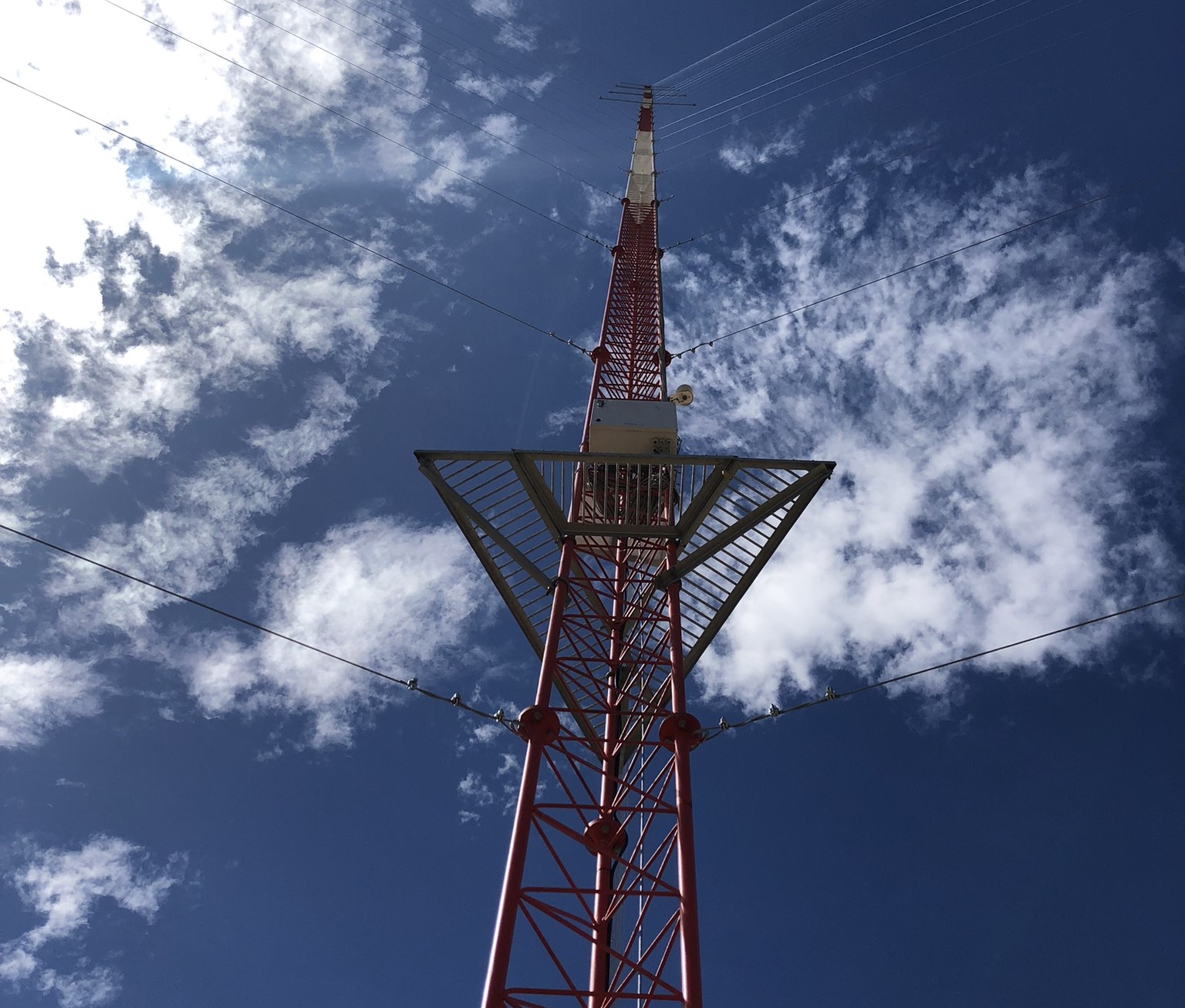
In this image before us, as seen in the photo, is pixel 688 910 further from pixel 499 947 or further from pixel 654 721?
pixel 654 721

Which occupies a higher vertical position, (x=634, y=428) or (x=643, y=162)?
(x=643, y=162)

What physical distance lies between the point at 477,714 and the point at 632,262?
2192cm

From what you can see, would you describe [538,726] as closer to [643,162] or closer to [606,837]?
[606,837]

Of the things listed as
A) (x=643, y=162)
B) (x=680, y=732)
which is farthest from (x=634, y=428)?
(x=643, y=162)

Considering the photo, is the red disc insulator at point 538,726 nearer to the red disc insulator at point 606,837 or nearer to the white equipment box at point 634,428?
the red disc insulator at point 606,837

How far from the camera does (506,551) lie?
16.7 meters

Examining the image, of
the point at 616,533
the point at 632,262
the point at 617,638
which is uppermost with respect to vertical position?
the point at 632,262

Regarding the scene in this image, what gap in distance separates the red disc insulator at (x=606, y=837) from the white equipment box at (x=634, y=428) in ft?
24.1

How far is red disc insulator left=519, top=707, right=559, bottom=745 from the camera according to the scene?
43.3 feet

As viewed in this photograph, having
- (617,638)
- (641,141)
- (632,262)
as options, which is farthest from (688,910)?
(641,141)

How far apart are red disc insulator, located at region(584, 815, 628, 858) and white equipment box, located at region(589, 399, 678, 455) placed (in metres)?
7.34

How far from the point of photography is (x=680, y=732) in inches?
539

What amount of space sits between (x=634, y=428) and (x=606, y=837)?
8.06m

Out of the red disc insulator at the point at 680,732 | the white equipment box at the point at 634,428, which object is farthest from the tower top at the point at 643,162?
the red disc insulator at the point at 680,732
